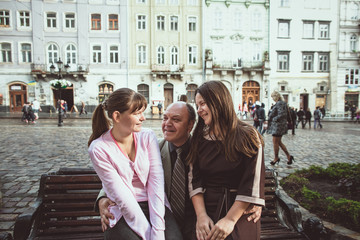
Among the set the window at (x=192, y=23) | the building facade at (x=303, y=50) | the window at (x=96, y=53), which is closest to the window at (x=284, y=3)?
the building facade at (x=303, y=50)

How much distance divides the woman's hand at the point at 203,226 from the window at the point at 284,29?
107 feet

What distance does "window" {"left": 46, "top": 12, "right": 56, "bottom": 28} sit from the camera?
2784 centimetres

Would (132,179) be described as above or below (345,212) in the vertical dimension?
above

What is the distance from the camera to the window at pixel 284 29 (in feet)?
Answer: 99.4

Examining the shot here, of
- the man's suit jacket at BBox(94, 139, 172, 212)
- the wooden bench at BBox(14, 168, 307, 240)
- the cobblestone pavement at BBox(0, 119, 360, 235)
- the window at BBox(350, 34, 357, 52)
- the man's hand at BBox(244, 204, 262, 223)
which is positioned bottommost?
the cobblestone pavement at BBox(0, 119, 360, 235)

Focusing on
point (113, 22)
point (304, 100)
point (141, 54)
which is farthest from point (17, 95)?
point (304, 100)

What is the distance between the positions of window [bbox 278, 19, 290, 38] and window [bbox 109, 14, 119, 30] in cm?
1916

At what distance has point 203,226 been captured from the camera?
1.95 metres

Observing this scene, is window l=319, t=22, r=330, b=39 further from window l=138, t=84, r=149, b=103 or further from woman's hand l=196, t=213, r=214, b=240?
woman's hand l=196, t=213, r=214, b=240

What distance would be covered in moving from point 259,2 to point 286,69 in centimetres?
852

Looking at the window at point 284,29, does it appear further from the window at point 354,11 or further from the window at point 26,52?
the window at point 26,52

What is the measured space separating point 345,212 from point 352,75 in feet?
113

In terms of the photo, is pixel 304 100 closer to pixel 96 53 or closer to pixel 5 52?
pixel 96 53

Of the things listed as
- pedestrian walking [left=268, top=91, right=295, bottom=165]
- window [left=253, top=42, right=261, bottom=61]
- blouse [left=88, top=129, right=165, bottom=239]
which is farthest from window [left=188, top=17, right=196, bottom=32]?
blouse [left=88, top=129, right=165, bottom=239]
